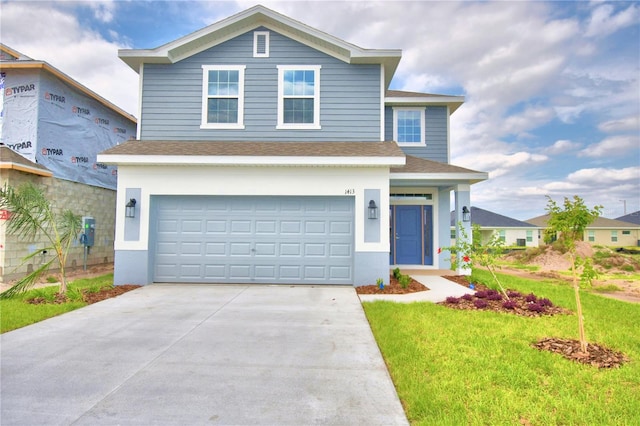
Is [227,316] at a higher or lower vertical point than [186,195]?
lower

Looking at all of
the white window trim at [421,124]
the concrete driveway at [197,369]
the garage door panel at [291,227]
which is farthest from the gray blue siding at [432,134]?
the concrete driveway at [197,369]

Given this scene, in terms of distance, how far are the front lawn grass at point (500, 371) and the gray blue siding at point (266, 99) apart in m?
5.86

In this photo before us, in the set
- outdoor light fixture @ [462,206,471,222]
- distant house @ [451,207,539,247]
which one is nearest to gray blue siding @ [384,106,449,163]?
outdoor light fixture @ [462,206,471,222]

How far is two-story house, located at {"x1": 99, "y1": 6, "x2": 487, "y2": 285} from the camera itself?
897 cm

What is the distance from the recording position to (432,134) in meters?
13.3

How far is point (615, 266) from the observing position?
16.7m

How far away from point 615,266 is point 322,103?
54.6ft

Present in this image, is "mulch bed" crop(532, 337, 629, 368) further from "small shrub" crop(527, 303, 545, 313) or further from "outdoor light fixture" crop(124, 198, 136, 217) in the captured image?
"outdoor light fixture" crop(124, 198, 136, 217)

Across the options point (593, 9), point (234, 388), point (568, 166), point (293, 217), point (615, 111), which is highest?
point (593, 9)

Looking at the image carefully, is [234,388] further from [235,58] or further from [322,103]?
[235,58]

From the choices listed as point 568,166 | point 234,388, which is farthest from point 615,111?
point 234,388

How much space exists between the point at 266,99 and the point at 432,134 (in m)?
6.72

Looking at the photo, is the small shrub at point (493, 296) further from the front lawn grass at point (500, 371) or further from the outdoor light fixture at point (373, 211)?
the outdoor light fixture at point (373, 211)

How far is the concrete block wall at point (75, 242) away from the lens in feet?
31.7
